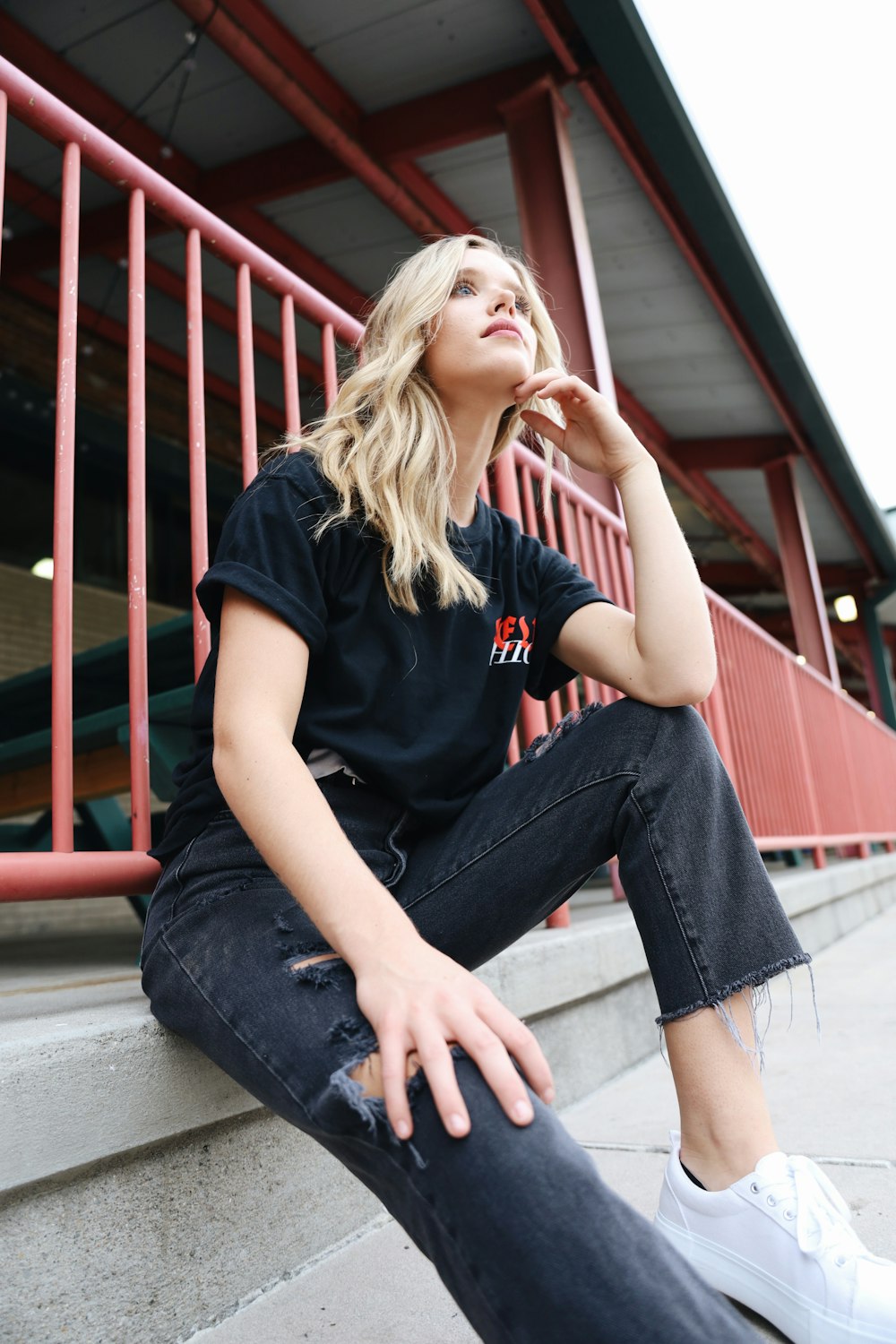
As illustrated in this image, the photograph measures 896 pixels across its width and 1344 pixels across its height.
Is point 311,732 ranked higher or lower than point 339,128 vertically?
lower

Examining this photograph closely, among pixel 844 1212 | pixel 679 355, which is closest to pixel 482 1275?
pixel 844 1212

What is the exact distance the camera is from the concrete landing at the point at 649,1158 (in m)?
1.05

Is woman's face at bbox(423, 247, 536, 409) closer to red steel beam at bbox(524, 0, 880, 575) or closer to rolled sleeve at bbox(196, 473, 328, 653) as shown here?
rolled sleeve at bbox(196, 473, 328, 653)

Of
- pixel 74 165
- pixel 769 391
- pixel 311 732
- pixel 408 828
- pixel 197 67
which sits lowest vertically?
pixel 408 828

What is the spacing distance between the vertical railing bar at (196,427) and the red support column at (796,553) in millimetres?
7543

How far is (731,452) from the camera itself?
8.59 meters

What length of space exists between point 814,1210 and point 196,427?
139 cm

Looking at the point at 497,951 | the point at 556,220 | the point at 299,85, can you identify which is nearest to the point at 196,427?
the point at 497,951

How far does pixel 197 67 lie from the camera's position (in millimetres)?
4641

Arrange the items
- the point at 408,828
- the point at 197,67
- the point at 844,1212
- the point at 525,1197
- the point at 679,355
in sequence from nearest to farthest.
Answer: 1. the point at 525,1197
2. the point at 844,1212
3. the point at 408,828
4. the point at 197,67
5. the point at 679,355

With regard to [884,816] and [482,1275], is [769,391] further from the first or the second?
[482,1275]

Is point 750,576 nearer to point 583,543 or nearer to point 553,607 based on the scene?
point 583,543

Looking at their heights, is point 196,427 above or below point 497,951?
above

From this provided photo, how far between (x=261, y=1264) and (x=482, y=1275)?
610mm
